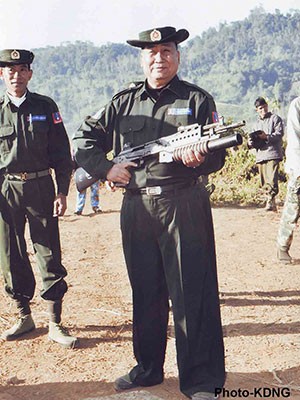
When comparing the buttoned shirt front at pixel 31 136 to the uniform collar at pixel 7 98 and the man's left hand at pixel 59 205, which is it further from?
the man's left hand at pixel 59 205

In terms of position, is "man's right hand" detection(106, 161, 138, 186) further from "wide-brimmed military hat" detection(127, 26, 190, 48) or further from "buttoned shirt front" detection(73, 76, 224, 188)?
"wide-brimmed military hat" detection(127, 26, 190, 48)

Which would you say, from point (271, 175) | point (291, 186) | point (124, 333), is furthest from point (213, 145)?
point (271, 175)

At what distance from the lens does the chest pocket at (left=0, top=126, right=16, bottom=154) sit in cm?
482

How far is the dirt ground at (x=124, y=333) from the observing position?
417 centimetres

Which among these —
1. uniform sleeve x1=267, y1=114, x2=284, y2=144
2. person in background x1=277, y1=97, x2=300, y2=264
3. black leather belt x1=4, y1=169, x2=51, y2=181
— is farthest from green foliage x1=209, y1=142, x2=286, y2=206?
black leather belt x1=4, y1=169, x2=51, y2=181

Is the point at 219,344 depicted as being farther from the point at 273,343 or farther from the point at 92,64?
the point at 92,64

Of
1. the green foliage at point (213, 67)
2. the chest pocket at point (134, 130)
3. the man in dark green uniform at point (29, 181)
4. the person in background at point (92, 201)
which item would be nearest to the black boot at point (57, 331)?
the man in dark green uniform at point (29, 181)

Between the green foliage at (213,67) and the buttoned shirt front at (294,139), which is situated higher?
the green foliage at (213,67)

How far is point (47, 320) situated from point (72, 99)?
99339mm

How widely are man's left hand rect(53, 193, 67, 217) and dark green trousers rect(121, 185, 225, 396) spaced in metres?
1.14

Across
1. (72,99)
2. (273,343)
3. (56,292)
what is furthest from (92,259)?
(72,99)

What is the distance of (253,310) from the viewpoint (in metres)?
5.79

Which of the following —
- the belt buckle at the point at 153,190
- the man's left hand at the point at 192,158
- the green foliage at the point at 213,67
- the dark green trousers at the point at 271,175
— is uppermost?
the green foliage at the point at 213,67

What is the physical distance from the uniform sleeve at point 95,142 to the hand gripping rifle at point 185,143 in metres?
0.11
